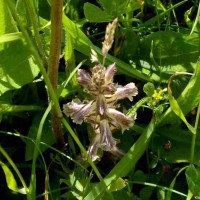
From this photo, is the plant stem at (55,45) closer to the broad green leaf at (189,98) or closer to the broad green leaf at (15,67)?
the broad green leaf at (15,67)

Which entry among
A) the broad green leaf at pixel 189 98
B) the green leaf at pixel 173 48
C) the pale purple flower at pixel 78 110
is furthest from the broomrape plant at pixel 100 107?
the green leaf at pixel 173 48

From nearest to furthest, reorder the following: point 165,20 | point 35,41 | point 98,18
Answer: point 35,41 < point 98,18 < point 165,20

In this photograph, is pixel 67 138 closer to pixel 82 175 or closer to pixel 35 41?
pixel 82 175

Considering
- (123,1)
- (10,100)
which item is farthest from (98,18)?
(10,100)

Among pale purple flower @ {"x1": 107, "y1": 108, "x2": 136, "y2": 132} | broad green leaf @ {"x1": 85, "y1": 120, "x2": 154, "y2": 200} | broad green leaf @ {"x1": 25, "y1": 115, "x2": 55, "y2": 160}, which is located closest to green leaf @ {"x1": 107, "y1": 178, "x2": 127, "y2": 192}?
broad green leaf @ {"x1": 85, "y1": 120, "x2": 154, "y2": 200}

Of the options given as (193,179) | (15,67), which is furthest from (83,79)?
(193,179)

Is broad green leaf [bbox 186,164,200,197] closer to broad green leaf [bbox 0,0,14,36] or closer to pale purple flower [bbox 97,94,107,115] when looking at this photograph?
pale purple flower [bbox 97,94,107,115]
